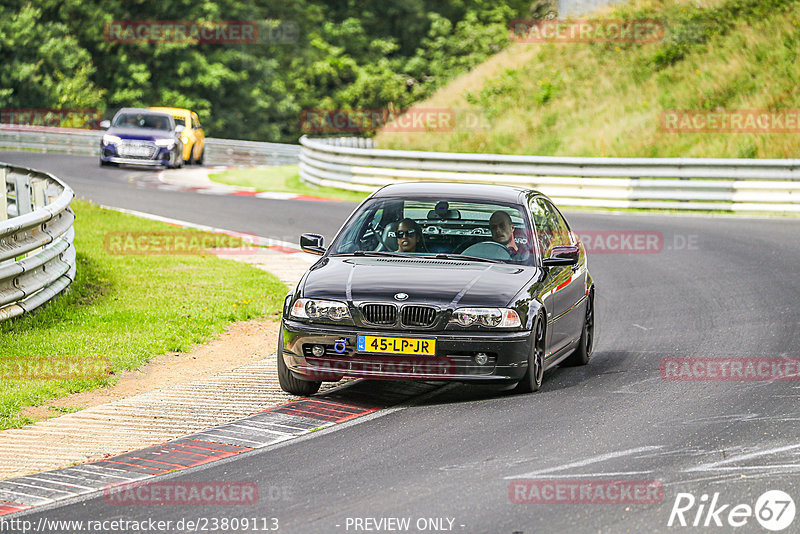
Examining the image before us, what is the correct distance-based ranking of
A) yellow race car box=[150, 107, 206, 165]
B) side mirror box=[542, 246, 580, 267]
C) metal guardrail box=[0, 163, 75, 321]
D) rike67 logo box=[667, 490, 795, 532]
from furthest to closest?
yellow race car box=[150, 107, 206, 165] < metal guardrail box=[0, 163, 75, 321] < side mirror box=[542, 246, 580, 267] < rike67 logo box=[667, 490, 795, 532]

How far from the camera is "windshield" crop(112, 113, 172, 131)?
34531 millimetres

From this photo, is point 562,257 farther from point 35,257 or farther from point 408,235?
point 35,257

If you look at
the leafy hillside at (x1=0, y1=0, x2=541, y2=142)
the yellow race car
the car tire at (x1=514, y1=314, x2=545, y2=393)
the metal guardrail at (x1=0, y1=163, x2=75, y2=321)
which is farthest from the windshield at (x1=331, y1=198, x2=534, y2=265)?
the leafy hillside at (x1=0, y1=0, x2=541, y2=142)

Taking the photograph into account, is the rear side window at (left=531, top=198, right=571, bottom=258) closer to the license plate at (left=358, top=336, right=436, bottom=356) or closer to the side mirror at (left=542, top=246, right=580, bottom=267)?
the side mirror at (left=542, top=246, right=580, bottom=267)

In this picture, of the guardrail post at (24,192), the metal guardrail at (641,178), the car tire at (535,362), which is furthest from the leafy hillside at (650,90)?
the car tire at (535,362)

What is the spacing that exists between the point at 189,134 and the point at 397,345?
2850 centimetres

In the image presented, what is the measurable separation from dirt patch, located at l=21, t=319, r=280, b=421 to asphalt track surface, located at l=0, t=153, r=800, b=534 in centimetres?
180

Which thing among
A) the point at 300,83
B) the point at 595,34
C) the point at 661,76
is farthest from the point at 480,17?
the point at 661,76

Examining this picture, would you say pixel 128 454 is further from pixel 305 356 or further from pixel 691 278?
pixel 691 278

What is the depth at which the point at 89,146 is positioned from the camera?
138ft

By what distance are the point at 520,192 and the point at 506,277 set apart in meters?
1.45

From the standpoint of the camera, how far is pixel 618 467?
7004 millimetres

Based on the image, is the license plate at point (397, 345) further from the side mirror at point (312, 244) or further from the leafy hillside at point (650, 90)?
the leafy hillside at point (650, 90)

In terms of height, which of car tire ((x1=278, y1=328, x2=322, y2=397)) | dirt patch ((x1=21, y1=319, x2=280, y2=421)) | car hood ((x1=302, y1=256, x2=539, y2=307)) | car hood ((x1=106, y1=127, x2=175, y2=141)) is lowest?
car hood ((x1=106, y1=127, x2=175, y2=141))
